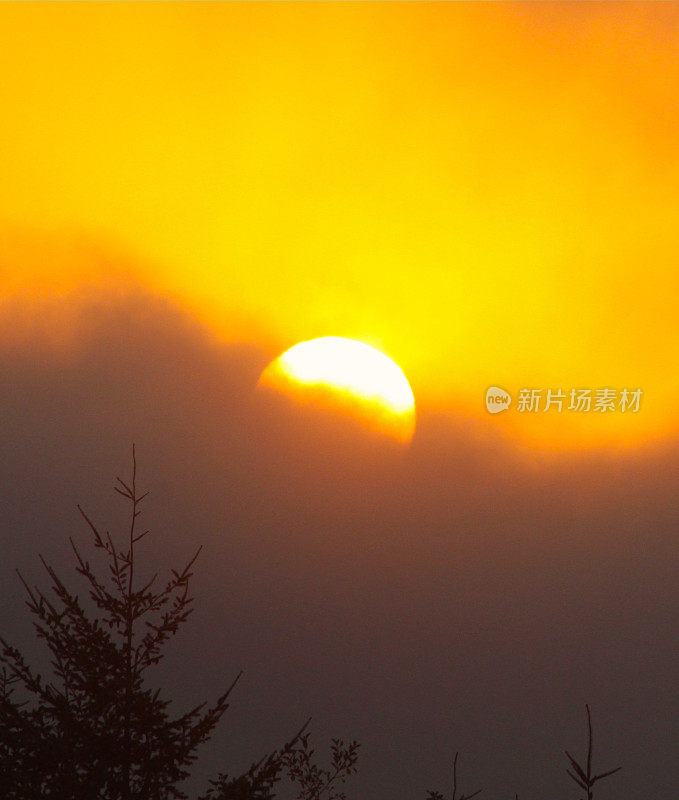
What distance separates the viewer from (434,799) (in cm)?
987

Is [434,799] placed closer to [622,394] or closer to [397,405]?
[622,394]

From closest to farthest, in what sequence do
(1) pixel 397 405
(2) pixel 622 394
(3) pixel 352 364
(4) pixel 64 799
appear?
(4) pixel 64 799 < (2) pixel 622 394 < (3) pixel 352 364 < (1) pixel 397 405

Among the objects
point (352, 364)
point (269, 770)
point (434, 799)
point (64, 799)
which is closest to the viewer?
point (64, 799)

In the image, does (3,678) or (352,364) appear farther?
(352,364)

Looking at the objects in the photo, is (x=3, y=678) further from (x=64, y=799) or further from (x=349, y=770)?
(x=349, y=770)

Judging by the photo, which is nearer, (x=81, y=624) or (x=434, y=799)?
(x=81, y=624)

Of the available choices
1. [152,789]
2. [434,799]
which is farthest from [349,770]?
[152,789]

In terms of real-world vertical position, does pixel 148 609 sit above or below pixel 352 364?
below

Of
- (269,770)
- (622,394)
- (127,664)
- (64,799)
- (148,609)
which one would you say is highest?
(622,394)

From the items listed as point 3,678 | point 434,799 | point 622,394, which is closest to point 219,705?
point 3,678

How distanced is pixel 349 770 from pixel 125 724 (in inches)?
462

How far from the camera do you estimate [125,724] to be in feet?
23.6

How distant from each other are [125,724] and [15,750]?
842 millimetres

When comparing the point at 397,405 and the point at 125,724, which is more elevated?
the point at 397,405
